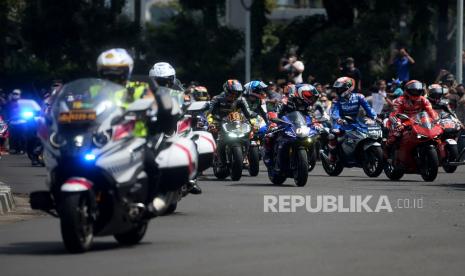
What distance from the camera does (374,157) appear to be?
2723 cm

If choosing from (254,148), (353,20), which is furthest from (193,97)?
(353,20)

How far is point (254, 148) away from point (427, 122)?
3234mm

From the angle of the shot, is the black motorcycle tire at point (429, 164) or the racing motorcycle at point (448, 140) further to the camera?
the racing motorcycle at point (448, 140)

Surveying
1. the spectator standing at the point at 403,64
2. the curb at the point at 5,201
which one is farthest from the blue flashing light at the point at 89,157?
the spectator standing at the point at 403,64

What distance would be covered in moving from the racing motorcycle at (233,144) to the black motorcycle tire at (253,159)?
5.5 inches

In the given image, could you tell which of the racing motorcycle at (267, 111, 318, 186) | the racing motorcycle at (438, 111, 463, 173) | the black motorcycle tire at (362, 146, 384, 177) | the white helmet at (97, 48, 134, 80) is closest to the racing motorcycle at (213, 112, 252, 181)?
the racing motorcycle at (267, 111, 318, 186)

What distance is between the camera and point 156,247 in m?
14.7

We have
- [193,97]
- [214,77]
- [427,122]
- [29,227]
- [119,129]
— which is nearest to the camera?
[119,129]

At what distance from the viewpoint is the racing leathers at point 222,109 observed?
26.9 metres

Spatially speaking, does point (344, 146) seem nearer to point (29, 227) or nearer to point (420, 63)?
point (29, 227)

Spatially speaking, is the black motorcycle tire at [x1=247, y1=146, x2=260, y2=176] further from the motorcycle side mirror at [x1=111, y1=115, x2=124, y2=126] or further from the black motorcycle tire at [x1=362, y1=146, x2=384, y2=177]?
the motorcycle side mirror at [x1=111, y1=115, x2=124, y2=126]

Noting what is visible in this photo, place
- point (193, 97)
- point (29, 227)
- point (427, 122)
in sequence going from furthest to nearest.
Answer: point (193, 97), point (427, 122), point (29, 227)

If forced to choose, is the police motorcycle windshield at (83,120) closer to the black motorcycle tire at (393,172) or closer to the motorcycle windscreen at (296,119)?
the motorcycle windscreen at (296,119)

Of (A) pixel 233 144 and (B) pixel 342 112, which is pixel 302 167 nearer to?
(A) pixel 233 144
